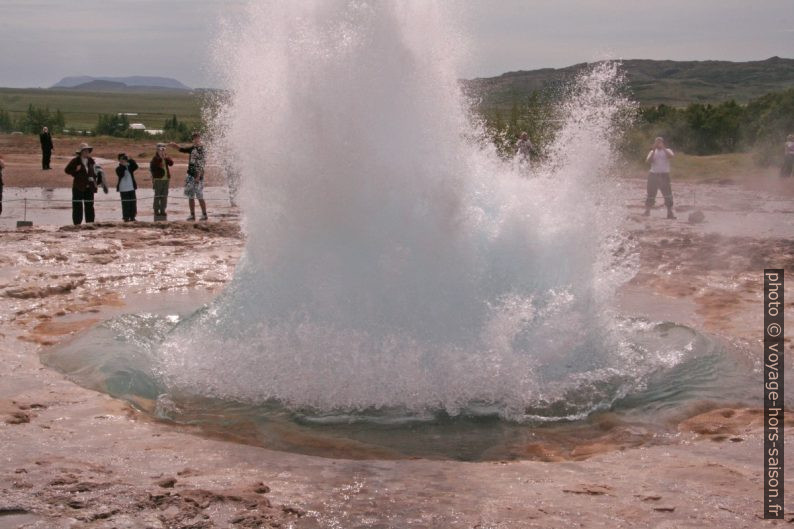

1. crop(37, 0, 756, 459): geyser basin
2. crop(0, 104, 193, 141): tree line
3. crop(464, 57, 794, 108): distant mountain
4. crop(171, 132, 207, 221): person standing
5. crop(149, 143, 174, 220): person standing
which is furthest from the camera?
crop(464, 57, 794, 108): distant mountain

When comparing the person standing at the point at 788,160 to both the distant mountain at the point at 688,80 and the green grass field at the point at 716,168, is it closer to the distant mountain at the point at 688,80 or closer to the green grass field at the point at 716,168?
the green grass field at the point at 716,168

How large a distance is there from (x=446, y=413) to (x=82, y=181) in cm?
871

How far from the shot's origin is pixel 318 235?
6.14m

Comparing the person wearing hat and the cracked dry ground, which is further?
the person wearing hat

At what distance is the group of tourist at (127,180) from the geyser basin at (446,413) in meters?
6.31

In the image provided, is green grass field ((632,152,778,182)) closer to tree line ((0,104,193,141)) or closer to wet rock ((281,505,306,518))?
wet rock ((281,505,306,518))

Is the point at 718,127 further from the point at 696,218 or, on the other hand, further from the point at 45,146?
the point at 45,146

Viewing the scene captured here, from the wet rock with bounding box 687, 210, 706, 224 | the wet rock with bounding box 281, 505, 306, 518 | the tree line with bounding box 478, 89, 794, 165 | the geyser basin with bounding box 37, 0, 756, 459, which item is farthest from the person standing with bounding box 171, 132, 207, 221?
the tree line with bounding box 478, 89, 794, 165

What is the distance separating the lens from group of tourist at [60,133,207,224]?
1252 centimetres

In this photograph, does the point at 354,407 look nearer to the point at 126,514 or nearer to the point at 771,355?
the point at 126,514

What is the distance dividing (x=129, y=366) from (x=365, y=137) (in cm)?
211

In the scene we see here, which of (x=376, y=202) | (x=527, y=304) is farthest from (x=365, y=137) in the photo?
(x=527, y=304)

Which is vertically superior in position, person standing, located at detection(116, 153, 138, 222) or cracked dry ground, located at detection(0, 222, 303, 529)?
person standing, located at detection(116, 153, 138, 222)

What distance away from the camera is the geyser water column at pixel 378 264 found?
5.58 meters
